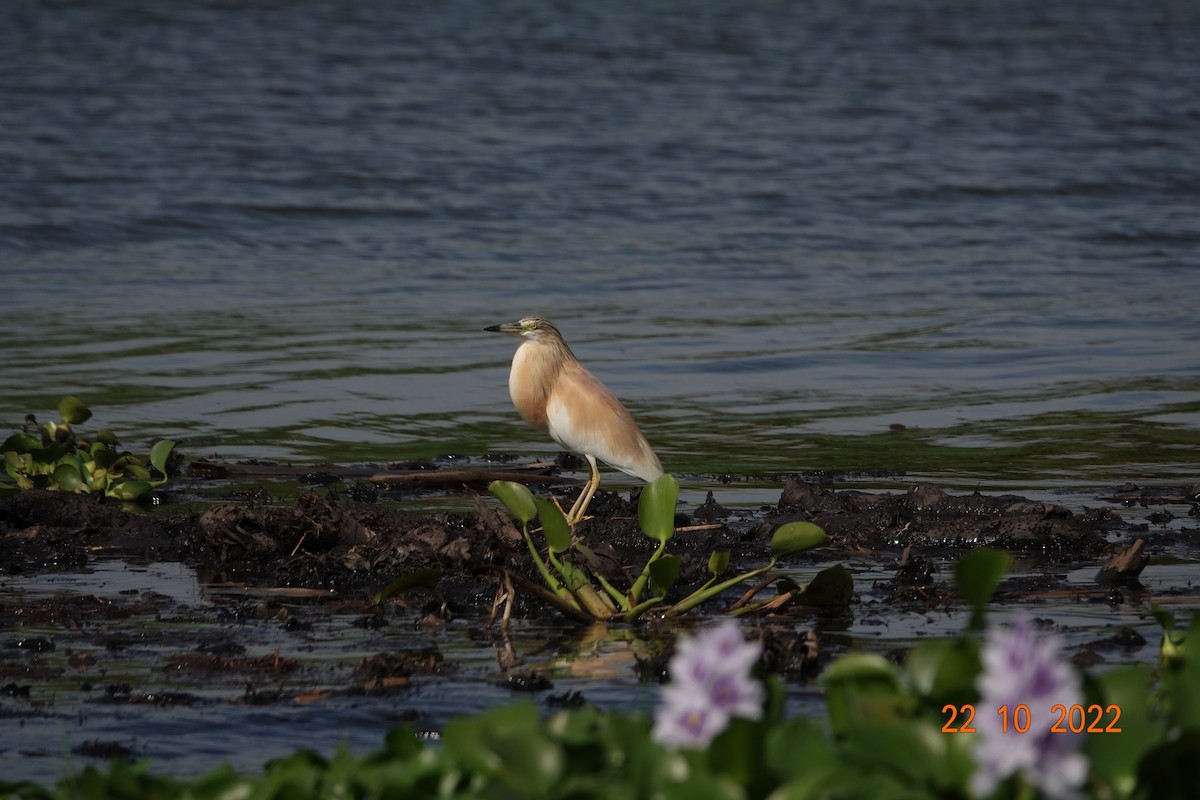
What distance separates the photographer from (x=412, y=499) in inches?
292

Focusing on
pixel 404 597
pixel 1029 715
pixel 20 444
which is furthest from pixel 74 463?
pixel 1029 715

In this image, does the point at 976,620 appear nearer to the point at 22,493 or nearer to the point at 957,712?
the point at 957,712

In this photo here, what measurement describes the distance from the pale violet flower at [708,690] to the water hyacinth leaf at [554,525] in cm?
234

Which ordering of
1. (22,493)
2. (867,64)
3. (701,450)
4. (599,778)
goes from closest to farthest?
(599,778), (22,493), (701,450), (867,64)

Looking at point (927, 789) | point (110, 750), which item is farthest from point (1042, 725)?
point (110, 750)

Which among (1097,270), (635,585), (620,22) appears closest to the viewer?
(635,585)

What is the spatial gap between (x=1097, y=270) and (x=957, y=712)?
488 inches

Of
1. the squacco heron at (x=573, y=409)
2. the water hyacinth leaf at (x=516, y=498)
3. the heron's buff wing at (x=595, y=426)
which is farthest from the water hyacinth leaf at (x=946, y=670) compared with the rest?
the heron's buff wing at (x=595, y=426)

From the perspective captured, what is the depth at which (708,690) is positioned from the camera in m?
2.78

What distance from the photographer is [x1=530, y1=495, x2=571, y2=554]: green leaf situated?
5148 millimetres

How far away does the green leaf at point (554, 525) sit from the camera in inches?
203

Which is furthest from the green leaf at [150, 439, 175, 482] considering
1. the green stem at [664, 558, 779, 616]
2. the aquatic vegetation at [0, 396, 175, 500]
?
the green stem at [664, 558, 779, 616]

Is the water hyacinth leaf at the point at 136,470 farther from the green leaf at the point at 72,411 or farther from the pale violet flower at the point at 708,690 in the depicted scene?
the pale violet flower at the point at 708,690

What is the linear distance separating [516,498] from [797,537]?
0.92 m
